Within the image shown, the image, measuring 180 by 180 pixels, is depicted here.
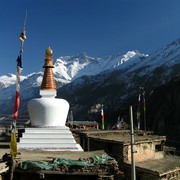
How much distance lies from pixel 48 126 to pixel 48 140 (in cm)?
148

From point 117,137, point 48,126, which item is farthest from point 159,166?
point 48,126

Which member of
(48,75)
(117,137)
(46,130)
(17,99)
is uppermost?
(48,75)

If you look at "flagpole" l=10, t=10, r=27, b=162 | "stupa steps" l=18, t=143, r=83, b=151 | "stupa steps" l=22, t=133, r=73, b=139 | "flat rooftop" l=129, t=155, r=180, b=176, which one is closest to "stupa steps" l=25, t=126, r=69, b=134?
"stupa steps" l=22, t=133, r=73, b=139

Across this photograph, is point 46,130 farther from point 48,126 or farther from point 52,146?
point 52,146

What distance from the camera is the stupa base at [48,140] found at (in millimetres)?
24406

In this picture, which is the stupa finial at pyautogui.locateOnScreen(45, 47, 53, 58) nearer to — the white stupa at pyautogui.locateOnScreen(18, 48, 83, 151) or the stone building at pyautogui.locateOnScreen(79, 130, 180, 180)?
the white stupa at pyautogui.locateOnScreen(18, 48, 83, 151)

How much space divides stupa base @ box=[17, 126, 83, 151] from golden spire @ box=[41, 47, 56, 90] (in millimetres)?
4142

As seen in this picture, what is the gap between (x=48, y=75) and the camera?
95.3 feet

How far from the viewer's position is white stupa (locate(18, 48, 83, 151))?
24.6 metres

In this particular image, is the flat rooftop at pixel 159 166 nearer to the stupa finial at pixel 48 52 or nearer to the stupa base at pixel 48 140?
the stupa base at pixel 48 140

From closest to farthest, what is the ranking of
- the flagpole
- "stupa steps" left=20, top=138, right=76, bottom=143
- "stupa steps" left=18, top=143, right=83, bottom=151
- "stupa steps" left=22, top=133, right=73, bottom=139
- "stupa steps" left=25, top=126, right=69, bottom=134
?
1. the flagpole
2. "stupa steps" left=18, top=143, right=83, bottom=151
3. "stupa steps" left=20, top=138, right=76, bottom=143
4. "stupa steps" left=22, top=133, right=73, bottom=139
5. "stupa steps" left=25, top=126, right=69, bottom=134

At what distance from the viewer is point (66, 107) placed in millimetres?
27125

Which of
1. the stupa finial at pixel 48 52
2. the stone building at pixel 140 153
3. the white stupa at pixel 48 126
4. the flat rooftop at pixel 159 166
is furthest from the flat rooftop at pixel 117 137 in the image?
the stupa finial at pixel 48 52

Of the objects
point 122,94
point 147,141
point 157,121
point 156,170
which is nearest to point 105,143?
point 147,141
